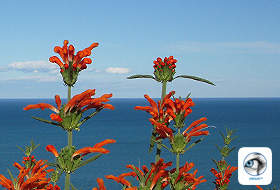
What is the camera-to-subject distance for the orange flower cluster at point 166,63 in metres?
4.75

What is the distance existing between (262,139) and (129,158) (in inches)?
2582

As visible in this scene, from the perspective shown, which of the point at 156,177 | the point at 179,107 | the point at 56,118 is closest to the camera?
the point at 56,118

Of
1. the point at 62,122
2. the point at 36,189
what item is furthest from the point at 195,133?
the point at 36,189

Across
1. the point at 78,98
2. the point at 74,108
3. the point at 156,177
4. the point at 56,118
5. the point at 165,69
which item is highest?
the point at 165,69

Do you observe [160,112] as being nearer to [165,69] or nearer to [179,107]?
[179,107]

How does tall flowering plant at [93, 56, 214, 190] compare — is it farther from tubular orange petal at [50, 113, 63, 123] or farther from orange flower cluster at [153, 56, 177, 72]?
tubular orange petal at [50, 113, 63, 123]

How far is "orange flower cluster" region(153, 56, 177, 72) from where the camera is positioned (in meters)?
4.75

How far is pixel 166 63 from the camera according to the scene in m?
4.77

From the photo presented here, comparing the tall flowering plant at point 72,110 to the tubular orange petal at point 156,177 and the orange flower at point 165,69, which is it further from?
the orange flower at point 165,69

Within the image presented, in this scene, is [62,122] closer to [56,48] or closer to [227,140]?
[56,48]

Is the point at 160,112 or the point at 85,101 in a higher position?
the point at 85,101

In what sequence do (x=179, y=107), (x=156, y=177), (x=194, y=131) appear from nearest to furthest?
1. (x=156, y=177)
2. (x=179, y=107)
3. (x=194, y=131)

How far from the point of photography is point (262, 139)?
488 feet

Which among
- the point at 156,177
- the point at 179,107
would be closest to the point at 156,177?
the point at 156,177
